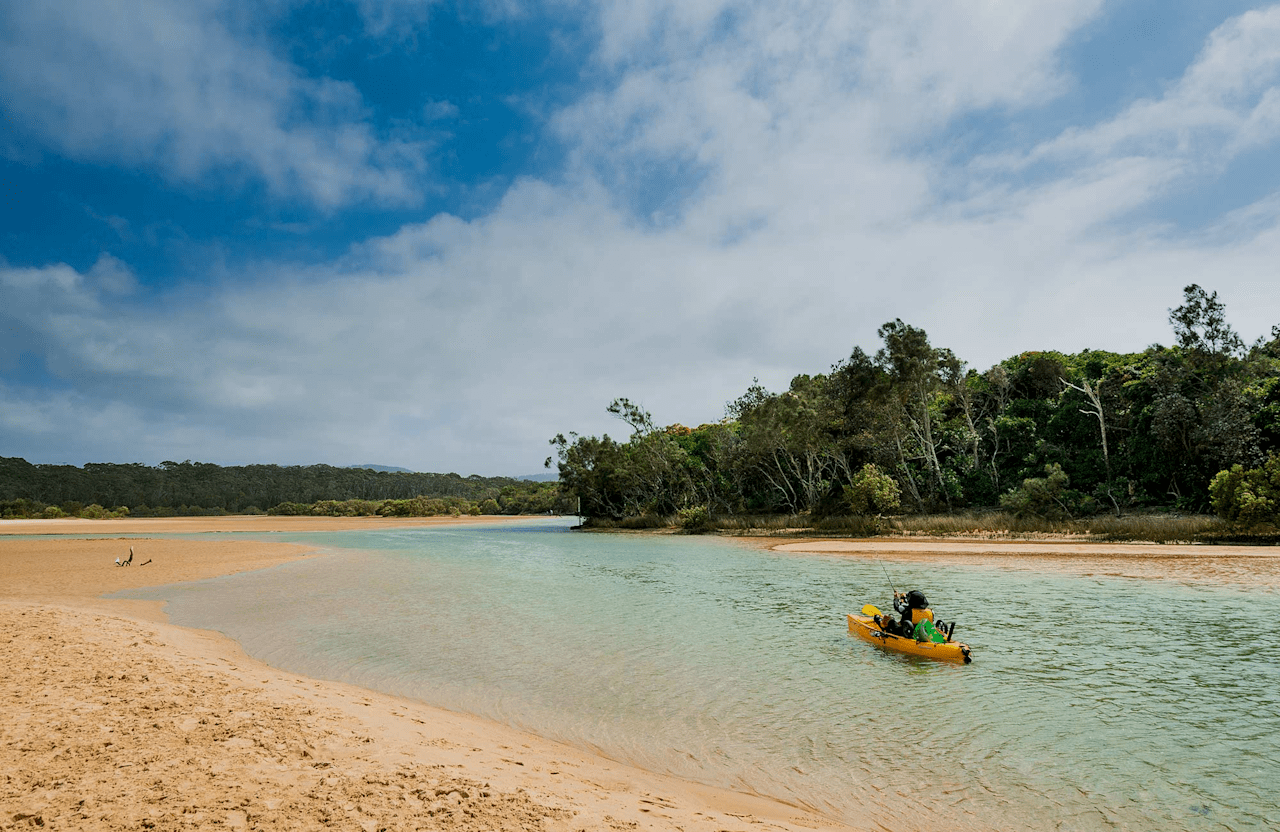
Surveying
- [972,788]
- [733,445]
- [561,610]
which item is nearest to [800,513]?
[733,445]

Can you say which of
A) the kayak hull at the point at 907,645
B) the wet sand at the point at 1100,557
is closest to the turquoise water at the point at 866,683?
the kayak hull at the point at 907,645

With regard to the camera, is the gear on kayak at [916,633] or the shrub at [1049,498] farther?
the shrub at [1049,498]

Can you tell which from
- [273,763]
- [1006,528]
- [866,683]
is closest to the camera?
[273,763]

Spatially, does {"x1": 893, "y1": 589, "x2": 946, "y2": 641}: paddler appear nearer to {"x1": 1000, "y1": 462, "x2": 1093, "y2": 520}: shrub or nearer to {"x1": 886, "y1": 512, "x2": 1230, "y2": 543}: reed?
{"x1": 886, "y1": 512, "x2": 1230, "y2": 543}: reed

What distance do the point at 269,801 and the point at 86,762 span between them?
2.06 m

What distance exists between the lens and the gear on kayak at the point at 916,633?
436 inches

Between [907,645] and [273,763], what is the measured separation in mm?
10779

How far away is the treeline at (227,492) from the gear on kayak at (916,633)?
331 ft

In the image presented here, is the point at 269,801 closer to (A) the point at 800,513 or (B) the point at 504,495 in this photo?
(A) the point at 800,513

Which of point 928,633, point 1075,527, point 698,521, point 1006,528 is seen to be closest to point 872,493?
point 1006,528

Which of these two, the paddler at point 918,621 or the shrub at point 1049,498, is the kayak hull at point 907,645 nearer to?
the paddler at point 918,621

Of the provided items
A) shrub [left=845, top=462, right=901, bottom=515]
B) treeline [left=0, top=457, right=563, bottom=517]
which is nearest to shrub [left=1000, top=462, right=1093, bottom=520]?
shrub [left=845, top=462, right=901, bottom=515]

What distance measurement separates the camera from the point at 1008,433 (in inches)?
1823

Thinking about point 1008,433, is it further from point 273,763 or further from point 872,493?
point 273,763
